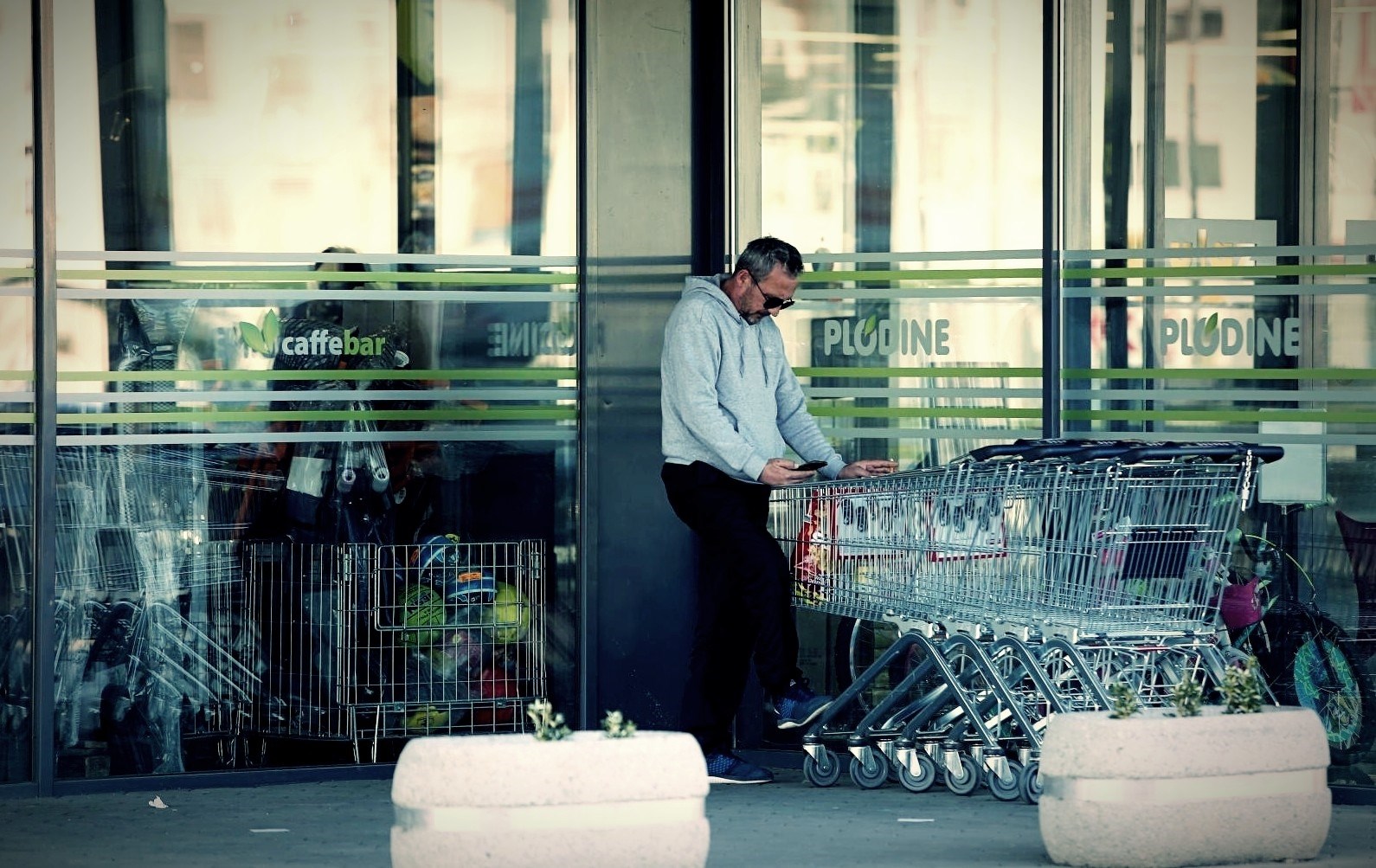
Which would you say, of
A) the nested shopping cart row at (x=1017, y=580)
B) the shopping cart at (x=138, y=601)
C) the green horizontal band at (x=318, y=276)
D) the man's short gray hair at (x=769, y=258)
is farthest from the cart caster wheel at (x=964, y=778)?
the shopping cart at (x=138, y=601)

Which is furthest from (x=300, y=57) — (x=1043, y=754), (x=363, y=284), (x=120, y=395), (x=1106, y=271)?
(x=1043, y=754)

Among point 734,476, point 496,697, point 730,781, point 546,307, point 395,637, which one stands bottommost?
point 730,781

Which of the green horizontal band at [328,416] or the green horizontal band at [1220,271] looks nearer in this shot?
the green horizontal band at [328,416]

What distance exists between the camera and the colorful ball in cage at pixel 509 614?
912 cm

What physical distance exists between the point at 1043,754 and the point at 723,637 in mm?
2189

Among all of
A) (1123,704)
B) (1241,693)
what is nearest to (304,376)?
(1123,704)

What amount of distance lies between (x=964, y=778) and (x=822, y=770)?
24.4 inches

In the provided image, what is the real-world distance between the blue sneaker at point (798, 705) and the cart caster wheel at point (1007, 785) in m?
0.68

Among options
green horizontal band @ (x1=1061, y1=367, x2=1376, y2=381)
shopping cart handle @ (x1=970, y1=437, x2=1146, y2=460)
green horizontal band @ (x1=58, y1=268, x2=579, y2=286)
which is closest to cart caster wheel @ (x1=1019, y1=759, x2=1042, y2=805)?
shopping cart handle @ (x1=970, y1=437, x2=1146, y2=460)

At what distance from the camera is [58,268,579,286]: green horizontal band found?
852cm

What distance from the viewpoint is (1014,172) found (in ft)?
29.9

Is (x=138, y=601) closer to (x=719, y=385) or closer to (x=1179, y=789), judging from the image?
(x=719, y=385)

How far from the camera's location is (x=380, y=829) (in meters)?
7.55

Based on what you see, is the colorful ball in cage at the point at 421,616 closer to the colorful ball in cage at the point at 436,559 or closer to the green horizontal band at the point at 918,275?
the colorful ball in cage at the point at 436,559
